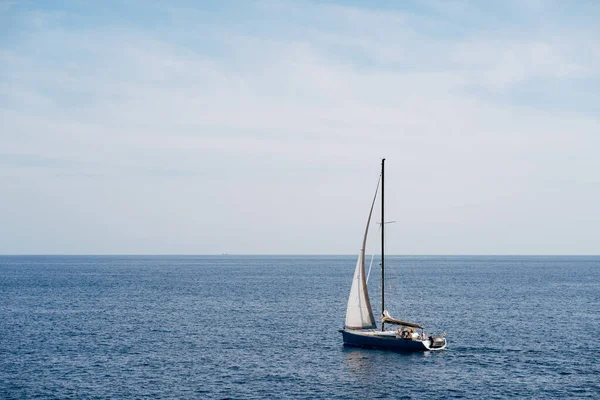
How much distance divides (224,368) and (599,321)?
220ft

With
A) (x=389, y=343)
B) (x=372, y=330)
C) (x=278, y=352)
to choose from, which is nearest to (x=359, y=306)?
(x=372, y=330)

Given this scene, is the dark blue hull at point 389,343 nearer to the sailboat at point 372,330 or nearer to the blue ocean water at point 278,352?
the sailboat at point 372,330

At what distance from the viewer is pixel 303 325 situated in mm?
94938

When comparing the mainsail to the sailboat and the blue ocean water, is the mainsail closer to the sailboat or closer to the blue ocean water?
the sailboat

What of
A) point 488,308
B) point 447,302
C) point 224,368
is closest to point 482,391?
point 224,368

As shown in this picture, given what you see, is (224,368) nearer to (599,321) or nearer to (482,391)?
(482,391)

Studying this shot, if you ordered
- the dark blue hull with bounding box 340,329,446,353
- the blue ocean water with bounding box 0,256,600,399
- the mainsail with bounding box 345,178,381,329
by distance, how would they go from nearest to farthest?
the blue ocean water with bounding box 0,256,600,399
the dark blue hull with bounding box 340,329,446,353
the mainsail with bounding box 345,178,381,329

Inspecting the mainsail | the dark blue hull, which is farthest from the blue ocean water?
the mainsail

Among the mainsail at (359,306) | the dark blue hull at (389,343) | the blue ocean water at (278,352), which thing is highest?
the mainsail at (359,306)

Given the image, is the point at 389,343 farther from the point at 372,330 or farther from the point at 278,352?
the point at 278,352

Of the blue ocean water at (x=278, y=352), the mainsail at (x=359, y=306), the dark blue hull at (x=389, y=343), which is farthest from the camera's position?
the mainsail at (x=359, y=306)

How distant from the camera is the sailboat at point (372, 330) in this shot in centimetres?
7181

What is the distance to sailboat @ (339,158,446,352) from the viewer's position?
71.8m

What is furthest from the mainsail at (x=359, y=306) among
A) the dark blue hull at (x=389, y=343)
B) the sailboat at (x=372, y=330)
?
the dark blue hull at (x=389, y=343)
